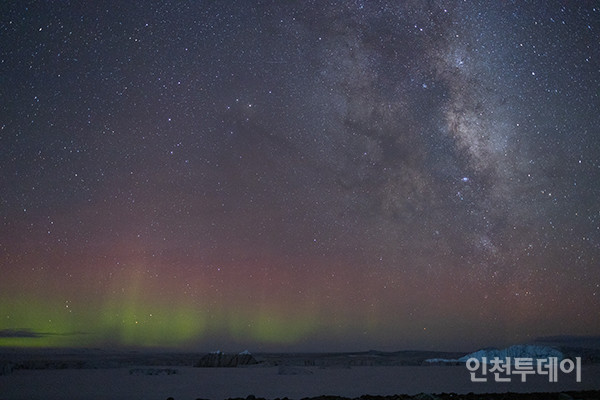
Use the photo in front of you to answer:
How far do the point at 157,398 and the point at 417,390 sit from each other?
1096 centimetres

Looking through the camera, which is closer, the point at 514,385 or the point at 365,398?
the point at 365,398

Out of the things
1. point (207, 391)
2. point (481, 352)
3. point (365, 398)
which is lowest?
point (481, 352)

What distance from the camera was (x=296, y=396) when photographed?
1895 cm

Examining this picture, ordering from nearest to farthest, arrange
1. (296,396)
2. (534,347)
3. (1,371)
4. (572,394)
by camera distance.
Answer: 1. (572,394)
2. (296,396)
3. (1,371)
4. (534,347)

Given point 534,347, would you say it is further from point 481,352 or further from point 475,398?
point 475,398

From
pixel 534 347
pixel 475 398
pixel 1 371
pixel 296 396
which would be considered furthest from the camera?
pixel 534 347

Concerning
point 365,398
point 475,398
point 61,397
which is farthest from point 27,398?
point 475,398

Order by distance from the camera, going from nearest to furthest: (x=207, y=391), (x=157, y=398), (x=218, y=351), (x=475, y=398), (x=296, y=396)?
(x=475, y=398) < (x=157, y=398) < (x=296, y=396) < (x=207, y=391) < (x=218, y=351)

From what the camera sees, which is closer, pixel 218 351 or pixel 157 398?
pixel 157 398

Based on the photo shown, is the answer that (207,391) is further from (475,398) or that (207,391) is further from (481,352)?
(481,352)

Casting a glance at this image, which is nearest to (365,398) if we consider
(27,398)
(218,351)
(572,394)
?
(572,394)

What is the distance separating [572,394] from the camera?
14.3 metres

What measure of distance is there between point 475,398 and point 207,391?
1142 centimetres

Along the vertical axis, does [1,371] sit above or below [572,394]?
below
